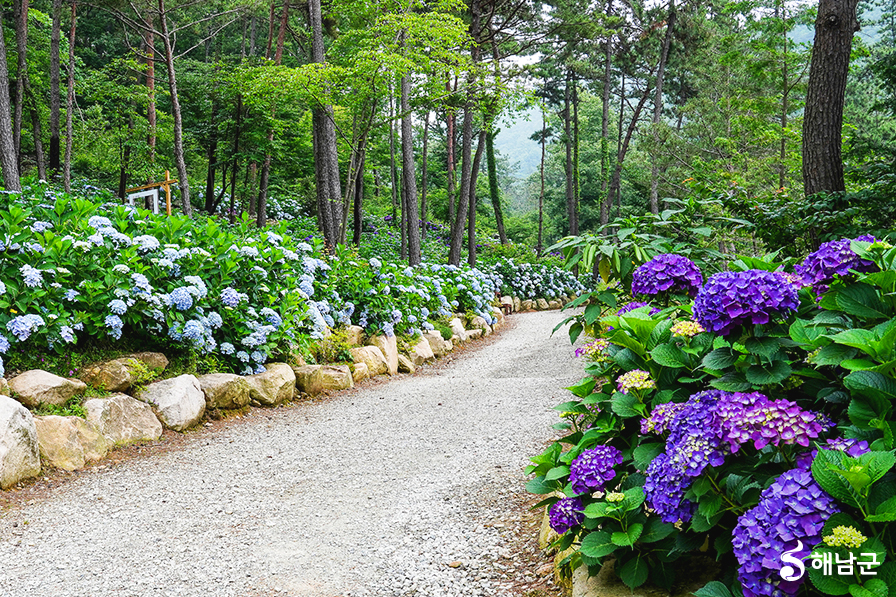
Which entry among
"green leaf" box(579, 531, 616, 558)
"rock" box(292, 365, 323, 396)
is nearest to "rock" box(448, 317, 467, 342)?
"rock" box(292, 365, 323, 396)

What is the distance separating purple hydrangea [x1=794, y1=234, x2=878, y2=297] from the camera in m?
1.73

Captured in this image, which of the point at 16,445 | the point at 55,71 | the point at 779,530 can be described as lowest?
the point at 16,445

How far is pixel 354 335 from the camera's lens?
6730mm

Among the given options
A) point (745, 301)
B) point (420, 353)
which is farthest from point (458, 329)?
point (745, 301)

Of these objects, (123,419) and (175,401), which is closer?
(123,419)

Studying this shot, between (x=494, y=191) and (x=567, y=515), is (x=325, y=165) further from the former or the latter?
(x=494, y=191)

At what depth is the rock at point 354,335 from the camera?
6632 mm

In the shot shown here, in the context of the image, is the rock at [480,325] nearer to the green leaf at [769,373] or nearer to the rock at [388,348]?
the rock at [388,348]

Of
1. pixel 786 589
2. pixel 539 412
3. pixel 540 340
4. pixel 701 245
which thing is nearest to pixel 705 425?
pixel 786 589

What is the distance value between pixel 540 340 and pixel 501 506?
642 centimetres

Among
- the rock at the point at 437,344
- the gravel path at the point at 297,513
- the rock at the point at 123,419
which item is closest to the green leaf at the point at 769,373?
the gravel path at the point at 297,513

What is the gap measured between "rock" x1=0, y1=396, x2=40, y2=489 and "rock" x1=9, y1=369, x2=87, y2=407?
0.29 meters

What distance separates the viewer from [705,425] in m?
1.52

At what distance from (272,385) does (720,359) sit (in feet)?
13.9
